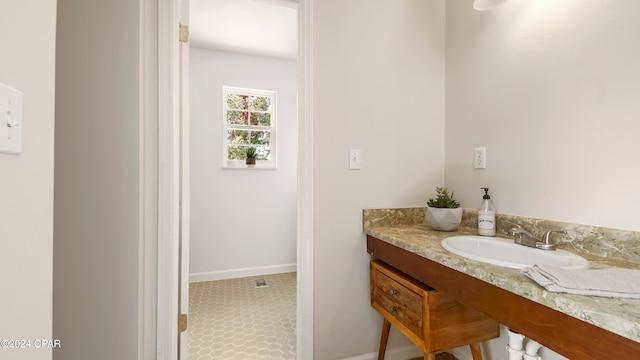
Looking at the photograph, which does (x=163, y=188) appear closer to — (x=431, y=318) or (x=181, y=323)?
(x=181, y=323)

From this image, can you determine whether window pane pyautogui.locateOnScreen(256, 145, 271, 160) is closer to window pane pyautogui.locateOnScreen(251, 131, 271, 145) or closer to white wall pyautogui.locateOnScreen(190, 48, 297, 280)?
window pane pyautogui.locateOnScreen(251, 131, 271, 145)

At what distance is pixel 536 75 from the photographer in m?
1.27

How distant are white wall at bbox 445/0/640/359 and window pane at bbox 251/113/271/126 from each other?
2203mm

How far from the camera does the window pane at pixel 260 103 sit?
333 centimetres

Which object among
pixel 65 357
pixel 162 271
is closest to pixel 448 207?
pixel 162 271

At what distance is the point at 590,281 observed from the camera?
69 centimetres

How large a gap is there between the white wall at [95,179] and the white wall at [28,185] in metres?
0.67

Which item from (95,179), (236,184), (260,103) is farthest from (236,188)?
(95,179)

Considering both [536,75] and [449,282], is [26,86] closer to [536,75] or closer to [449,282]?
[449,282]

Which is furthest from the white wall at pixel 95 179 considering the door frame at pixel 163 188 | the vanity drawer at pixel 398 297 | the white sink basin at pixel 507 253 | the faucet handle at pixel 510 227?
the faucet handle at pixel 510 227

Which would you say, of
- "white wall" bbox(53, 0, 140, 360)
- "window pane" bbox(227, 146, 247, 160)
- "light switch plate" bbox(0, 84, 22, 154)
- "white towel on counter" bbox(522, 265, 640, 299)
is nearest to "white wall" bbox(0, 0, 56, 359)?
"light switch plate" bbox(0, 84, 22, 154)

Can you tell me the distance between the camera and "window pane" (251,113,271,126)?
3.34 metres

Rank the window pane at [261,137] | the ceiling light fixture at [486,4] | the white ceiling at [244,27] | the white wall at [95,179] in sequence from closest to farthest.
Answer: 1. the white wall at [95,179]
2. the ceiling light fixture at [486,4]
3. the white ceiling at [244,27]
4. the window pane at [261,137]

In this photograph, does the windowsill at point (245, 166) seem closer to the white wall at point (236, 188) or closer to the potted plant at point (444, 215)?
the white wall at point (236, 188)
